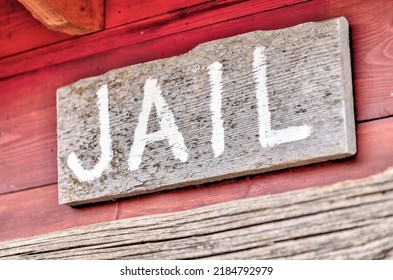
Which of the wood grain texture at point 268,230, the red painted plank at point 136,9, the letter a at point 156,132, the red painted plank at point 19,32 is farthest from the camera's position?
the red painted plank at point 19,32

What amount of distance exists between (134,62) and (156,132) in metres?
0.17

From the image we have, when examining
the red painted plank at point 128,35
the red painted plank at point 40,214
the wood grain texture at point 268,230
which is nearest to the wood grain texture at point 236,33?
the red painted plank at point 128,35

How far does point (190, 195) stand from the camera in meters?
1.40

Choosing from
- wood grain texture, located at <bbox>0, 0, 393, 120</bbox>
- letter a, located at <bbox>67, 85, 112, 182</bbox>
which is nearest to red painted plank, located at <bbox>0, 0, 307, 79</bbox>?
wood grain texture, located at <bbox>0, 0, 393, 120</bbox>

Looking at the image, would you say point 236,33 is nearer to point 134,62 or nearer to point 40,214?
point 134,62

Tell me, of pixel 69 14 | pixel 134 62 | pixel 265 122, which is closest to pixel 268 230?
pixel 265 122

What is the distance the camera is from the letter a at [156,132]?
4.58 feet

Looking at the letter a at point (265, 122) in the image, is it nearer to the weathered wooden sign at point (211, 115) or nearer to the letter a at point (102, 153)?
the weathered wooden sign at point (211, 115)

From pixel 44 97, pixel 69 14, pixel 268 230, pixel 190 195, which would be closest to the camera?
pixel 268 230

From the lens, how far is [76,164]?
1491mm

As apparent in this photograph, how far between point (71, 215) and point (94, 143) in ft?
0.43
